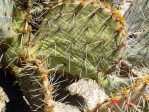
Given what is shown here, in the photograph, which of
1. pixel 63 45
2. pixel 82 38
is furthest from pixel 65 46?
pixel 82 38

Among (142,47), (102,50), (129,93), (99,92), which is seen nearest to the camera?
(129,93)

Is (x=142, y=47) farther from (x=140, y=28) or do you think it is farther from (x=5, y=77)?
(x=5, y=77)

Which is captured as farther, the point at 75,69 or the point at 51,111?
the point at 75,69

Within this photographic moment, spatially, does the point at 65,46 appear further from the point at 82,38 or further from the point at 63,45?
the point at 82,38

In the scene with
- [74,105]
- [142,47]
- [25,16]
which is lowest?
[74,105]

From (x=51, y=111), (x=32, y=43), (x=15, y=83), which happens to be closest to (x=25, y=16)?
(x=32, y=43)
